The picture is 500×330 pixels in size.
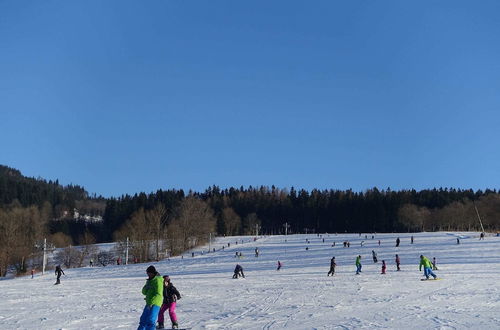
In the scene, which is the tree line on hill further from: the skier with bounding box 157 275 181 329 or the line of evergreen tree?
the skier with bounding box 157 275 181 329

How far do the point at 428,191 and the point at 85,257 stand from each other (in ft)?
383

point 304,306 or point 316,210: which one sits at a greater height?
point 316,210

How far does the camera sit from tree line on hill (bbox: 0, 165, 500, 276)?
8331cm

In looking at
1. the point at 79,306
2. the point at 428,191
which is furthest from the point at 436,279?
the point at 428,191

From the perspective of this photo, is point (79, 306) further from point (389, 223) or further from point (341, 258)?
point (389, 223)

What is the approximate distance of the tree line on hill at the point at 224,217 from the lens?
273 feet

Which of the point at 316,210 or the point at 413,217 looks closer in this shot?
the point at 413,217

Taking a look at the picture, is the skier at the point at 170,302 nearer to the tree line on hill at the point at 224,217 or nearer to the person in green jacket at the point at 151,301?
the person in green jacket at the point at 151,301

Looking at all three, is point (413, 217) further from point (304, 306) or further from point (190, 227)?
point (304, 306)

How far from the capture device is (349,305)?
17.9 metres

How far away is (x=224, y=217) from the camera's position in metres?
151

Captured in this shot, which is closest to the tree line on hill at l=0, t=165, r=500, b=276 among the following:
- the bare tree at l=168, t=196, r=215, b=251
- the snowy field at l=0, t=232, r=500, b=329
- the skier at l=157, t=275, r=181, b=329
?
the bare tree at l=168, t=196, r=215, b=251

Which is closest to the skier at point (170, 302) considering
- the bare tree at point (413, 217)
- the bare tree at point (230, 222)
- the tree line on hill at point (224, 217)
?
the tree line on hill at point (224, 217)

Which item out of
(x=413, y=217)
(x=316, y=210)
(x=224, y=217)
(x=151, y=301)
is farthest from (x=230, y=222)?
(x=151, y=301)
